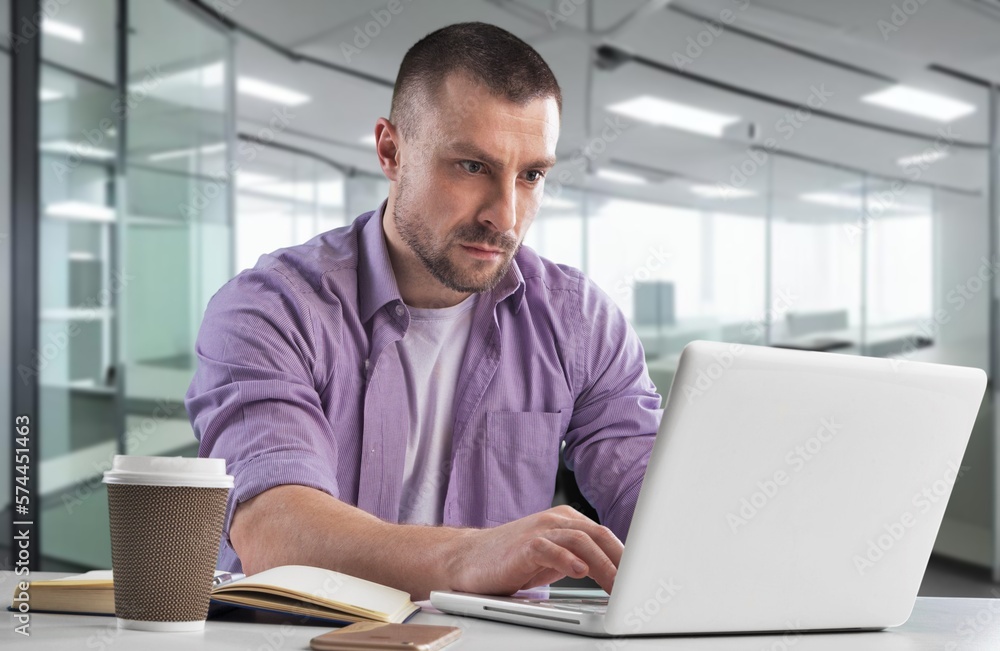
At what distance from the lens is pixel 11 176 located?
136 inches

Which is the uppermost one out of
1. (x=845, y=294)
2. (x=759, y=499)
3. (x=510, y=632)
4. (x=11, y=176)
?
(x=11, y=176)

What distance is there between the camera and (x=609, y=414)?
4.82 ft

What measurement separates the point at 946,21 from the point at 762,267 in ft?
4.01

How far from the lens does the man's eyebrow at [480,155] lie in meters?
1.35

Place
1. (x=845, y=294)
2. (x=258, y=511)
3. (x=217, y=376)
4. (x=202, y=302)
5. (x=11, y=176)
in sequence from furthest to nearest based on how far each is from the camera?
(x=845, y=294) < (x=202, y=302) < (x=11, y=176) < (x=217, y=376) < (x=258, y=511)

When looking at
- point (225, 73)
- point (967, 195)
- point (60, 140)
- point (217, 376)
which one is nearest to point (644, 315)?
point (967, 195)

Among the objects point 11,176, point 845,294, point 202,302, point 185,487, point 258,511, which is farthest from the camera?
point 845,294

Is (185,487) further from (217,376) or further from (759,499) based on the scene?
(217,376)

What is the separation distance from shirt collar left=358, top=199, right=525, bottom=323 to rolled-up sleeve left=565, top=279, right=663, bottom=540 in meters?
0.12
